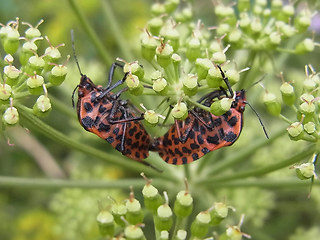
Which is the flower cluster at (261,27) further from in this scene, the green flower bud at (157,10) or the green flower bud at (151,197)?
the green flower bud at (151,197)

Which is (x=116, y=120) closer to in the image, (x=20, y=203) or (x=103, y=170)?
(x=103, y=170)

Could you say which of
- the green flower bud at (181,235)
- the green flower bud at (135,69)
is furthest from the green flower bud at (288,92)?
the green flower bud at (181,235)

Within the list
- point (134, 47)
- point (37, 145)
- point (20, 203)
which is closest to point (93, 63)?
point (134, 47)

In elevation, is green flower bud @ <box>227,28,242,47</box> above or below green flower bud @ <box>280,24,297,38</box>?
above

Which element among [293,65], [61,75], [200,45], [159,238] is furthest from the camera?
[293,65]

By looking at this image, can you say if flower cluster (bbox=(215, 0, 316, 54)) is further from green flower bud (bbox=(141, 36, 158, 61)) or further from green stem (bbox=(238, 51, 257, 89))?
green flower bud (bbox=(141, 36, 158, 61))

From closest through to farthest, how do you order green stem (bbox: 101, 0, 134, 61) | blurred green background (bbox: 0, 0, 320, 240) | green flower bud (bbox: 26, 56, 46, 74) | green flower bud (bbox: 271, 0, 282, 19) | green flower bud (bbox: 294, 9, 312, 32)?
green flower bud (bbox: 26, 56, 46, 74) < green flower bud (bbox: 294, 9, 312, 32) < green flower bud (bbox: 271, 0, 282, 19) < green stem (bbox: 101, 0, 134, 61) < blurred green background (bbox: 0, 0, 320, 240)

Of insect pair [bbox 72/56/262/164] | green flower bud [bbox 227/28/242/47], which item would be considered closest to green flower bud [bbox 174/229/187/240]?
insect pair [bbox 72/56/262/164]
